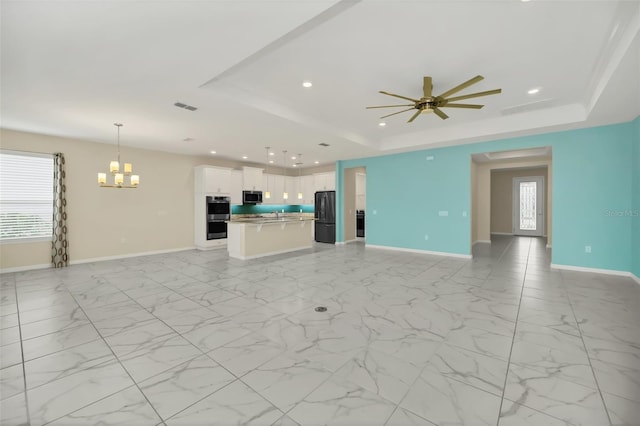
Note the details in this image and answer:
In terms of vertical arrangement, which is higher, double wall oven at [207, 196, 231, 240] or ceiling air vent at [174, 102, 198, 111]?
ceiling air vent at [174, 102, 198, 111]

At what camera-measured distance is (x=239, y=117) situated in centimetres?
468

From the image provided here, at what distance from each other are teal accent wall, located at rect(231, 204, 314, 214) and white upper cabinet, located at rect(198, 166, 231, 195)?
0.96 meters

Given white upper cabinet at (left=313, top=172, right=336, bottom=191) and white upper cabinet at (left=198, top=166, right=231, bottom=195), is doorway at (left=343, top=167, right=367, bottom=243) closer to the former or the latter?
white upper cabinet at (left=313, top=172, right=336, bottom=191)

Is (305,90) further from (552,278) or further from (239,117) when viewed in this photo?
(552,278)

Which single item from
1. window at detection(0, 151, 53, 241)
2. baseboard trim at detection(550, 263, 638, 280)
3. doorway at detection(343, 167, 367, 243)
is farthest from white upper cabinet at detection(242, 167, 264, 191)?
baseboard trim at detection(550, 263, 638, 280)

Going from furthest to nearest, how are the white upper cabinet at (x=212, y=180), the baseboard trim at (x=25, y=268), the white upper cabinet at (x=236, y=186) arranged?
the white upper cabinet at (x=236, y=186) < the white upper cabinet at (x=212, y=180) < the baseboard trim at (x=25, y=268)

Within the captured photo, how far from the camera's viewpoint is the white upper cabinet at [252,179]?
8.98 meters

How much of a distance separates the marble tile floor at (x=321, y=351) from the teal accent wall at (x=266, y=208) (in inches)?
194

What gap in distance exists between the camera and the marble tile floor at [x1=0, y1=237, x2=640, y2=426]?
176 cm

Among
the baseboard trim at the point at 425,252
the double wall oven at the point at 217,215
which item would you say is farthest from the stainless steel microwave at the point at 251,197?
the baseboard trim at the point at 425,252

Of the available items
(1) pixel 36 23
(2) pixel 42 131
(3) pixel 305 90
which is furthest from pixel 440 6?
(2) pixel 42 131

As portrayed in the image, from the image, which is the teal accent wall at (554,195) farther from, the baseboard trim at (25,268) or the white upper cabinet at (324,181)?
the baseboard trim at (25,268)

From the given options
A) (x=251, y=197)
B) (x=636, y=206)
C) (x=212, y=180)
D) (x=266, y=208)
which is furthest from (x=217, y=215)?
(x=636, y=206)

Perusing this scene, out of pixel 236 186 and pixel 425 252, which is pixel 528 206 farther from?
pixel 236 186
